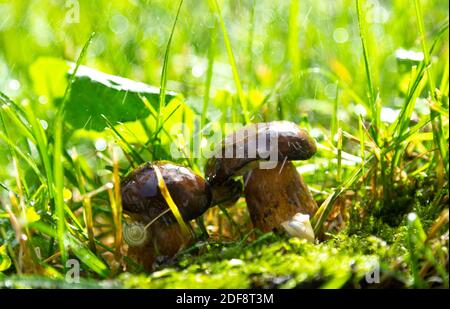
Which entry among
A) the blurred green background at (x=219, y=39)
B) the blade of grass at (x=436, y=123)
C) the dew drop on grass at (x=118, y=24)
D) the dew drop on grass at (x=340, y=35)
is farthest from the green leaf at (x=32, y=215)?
the dew drop on grass at (x=340, y=35)

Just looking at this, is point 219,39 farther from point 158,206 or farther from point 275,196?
point 158,206

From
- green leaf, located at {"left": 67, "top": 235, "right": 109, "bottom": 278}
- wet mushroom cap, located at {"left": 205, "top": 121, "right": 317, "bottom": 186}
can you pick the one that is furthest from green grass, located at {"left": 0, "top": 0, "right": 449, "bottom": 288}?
wet mushroom cap, located at {"left": 205, "top": 121, "right": 317, "bottom": 186}

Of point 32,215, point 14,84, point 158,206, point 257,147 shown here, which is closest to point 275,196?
point 257,147

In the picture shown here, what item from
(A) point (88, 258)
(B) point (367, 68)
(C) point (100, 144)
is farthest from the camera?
(C) point (100, 144)

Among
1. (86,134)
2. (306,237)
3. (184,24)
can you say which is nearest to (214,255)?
(306,237)

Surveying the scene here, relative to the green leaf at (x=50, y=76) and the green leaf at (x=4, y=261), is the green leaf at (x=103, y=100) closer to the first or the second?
the green leaf at (x=50, y=76)

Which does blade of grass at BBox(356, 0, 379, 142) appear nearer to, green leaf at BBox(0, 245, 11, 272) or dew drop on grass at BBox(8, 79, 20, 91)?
green leaf at BBox(0, 245, 11, 272)

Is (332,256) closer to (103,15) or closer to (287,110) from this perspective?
(287,110)
